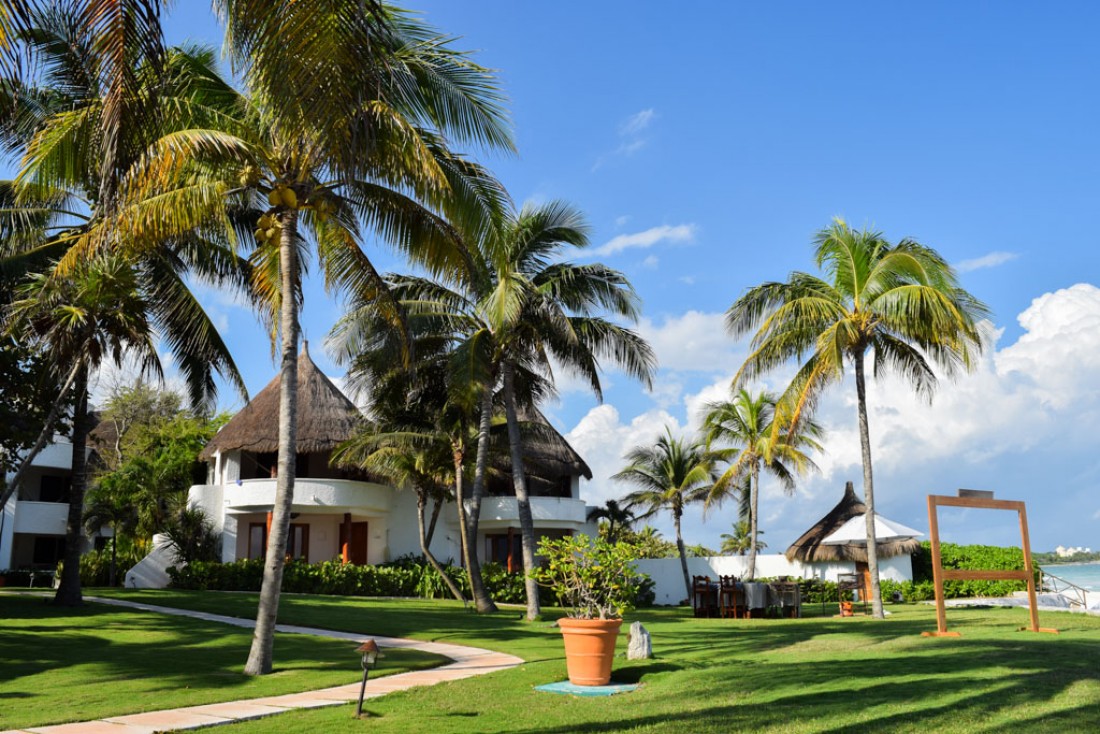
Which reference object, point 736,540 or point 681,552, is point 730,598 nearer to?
point 681,552

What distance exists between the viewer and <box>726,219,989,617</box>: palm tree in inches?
784

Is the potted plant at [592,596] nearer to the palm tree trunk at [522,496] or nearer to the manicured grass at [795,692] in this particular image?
the manicured grass at [795,692]

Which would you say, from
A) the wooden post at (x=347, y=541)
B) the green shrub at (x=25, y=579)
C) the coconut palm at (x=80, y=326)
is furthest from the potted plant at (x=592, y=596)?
the green shrub at (x=25, y=579)

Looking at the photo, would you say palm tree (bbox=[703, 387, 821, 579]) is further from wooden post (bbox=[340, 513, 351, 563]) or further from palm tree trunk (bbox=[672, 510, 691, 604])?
wooden post (bbox=[340, 513, 351, 563])

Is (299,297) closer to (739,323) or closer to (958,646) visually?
(958,646)

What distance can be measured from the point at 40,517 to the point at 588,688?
30.3 m

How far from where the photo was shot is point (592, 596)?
1022 centimetres

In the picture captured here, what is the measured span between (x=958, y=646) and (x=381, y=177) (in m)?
8.74

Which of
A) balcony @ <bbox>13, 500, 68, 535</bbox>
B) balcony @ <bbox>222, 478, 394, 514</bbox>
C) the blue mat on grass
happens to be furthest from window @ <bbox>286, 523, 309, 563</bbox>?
the blue mat on grass

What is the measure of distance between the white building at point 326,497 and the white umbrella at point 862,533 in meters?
8.48

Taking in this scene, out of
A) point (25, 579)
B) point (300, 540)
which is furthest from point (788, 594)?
point (25, 579)

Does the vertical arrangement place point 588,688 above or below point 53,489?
below

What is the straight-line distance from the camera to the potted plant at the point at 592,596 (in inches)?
371

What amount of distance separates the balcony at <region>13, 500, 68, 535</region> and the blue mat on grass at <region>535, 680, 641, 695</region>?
94.6 ft
